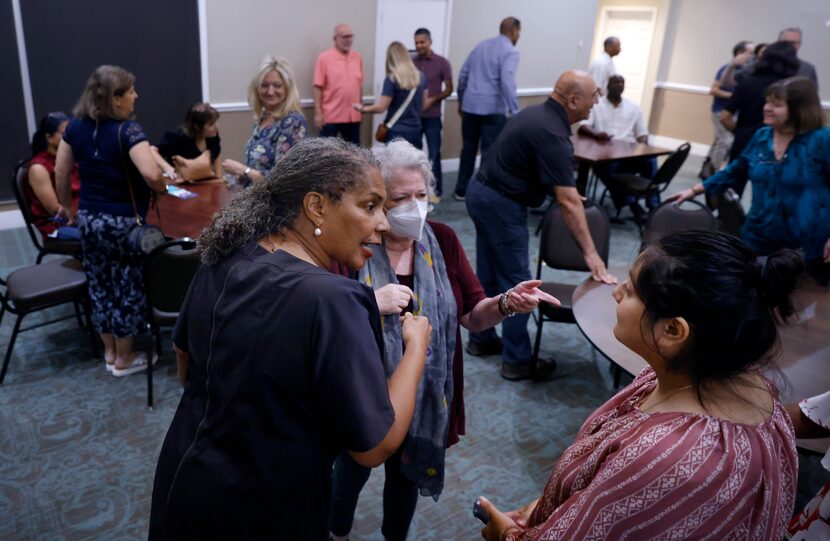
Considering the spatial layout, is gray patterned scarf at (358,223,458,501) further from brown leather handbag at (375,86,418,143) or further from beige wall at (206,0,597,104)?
beige wall at (206,0,597,104)

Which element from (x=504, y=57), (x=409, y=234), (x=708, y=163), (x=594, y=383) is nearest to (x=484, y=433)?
(x=594, y=383)

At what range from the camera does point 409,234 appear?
1800mm

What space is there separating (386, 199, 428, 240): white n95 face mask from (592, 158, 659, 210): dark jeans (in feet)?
13.5

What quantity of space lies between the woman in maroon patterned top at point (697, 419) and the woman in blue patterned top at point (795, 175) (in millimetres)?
2189

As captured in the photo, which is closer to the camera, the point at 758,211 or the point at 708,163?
the point at 758,211

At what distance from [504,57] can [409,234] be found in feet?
16.2

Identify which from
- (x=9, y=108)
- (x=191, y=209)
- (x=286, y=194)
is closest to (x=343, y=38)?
(x=9, y=108)

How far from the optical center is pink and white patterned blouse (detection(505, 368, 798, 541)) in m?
1.02

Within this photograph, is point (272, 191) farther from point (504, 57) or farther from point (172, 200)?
point (504, 57)

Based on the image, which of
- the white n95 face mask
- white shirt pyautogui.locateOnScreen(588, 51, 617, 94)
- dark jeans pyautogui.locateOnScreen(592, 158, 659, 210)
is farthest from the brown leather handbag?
the white n95 face mask

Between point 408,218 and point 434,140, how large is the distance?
5300 mm

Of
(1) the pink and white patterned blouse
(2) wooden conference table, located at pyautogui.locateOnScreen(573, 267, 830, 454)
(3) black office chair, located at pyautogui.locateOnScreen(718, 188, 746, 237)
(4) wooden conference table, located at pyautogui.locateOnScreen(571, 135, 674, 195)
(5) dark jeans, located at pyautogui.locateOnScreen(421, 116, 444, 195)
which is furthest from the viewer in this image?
(5) dark jeans, located at pyautogui.locateOnScreen(421, 116, 444, 195)

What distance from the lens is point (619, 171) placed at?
6465mm

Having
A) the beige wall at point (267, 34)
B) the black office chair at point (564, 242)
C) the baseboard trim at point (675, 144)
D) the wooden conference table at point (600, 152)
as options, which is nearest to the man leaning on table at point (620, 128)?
the wooden conference table at point (600, 152)
